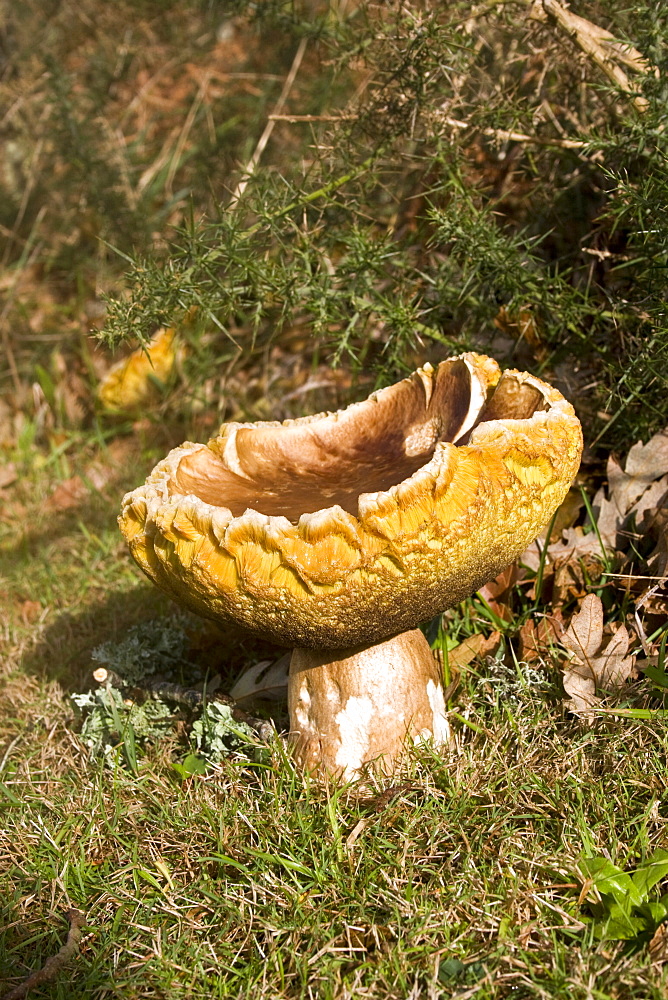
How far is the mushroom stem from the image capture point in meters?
2.37

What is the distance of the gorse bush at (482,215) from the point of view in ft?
9.20

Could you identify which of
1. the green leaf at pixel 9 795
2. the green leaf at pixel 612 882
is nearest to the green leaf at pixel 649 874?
the green leaf at pixel 612 882

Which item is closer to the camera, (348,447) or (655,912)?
(655,912)

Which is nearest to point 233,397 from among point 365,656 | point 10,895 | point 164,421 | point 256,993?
point 164,421

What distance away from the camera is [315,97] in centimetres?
476

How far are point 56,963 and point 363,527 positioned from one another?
132 cm

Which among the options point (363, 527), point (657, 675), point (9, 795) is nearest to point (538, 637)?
point (657, 675)

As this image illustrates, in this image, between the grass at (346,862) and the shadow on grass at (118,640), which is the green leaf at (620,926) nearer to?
the grass at (346,862)

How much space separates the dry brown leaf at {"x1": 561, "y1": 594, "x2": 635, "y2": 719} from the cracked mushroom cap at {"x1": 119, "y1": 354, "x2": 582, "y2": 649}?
0.53 metres

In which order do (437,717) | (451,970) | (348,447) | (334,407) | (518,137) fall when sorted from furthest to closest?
(334,407) < (518,137) < (348,447) < (437,717) < (451,970)

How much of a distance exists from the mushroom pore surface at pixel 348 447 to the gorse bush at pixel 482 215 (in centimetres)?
44

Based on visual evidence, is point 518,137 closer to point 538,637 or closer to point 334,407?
point 334,407

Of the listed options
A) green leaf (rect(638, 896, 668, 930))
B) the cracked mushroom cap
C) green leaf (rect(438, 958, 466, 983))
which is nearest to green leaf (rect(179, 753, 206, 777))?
the cracked mushroom cap

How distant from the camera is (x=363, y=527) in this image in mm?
1911
